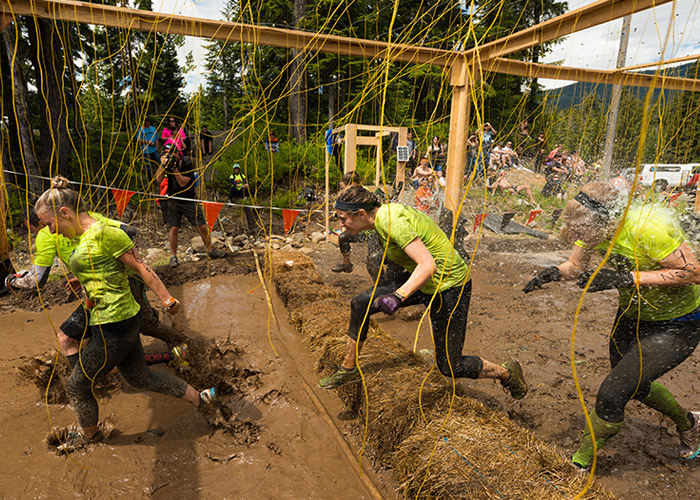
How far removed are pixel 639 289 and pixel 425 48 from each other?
408 cm

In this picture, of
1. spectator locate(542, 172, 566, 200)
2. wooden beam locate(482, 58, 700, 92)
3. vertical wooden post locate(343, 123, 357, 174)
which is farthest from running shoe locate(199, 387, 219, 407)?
spectator locate(542, 172, 566, 200)

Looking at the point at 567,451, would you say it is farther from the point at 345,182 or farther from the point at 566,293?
the point at 345,182

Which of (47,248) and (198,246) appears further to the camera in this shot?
(198,246)

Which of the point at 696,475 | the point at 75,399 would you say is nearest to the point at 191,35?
the point at 75,399

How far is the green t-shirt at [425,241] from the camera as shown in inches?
104

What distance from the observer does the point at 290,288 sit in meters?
5.30

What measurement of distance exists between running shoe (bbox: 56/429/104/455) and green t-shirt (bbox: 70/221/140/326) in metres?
0.92

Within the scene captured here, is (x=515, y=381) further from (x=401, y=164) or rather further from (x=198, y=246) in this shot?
(x=198, y=246)

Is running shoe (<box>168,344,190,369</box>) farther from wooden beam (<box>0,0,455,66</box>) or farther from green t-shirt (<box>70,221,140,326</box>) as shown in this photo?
wooden beam (<box>0,0,455,66</box>)

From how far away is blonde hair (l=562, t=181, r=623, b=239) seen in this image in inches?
89.6

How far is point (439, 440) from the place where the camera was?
7.57 feet

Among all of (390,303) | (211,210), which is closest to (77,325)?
(390,303)

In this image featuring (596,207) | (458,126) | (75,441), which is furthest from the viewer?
(458,126)

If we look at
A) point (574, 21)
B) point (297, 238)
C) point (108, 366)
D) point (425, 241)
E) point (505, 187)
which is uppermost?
point (574, 21)
